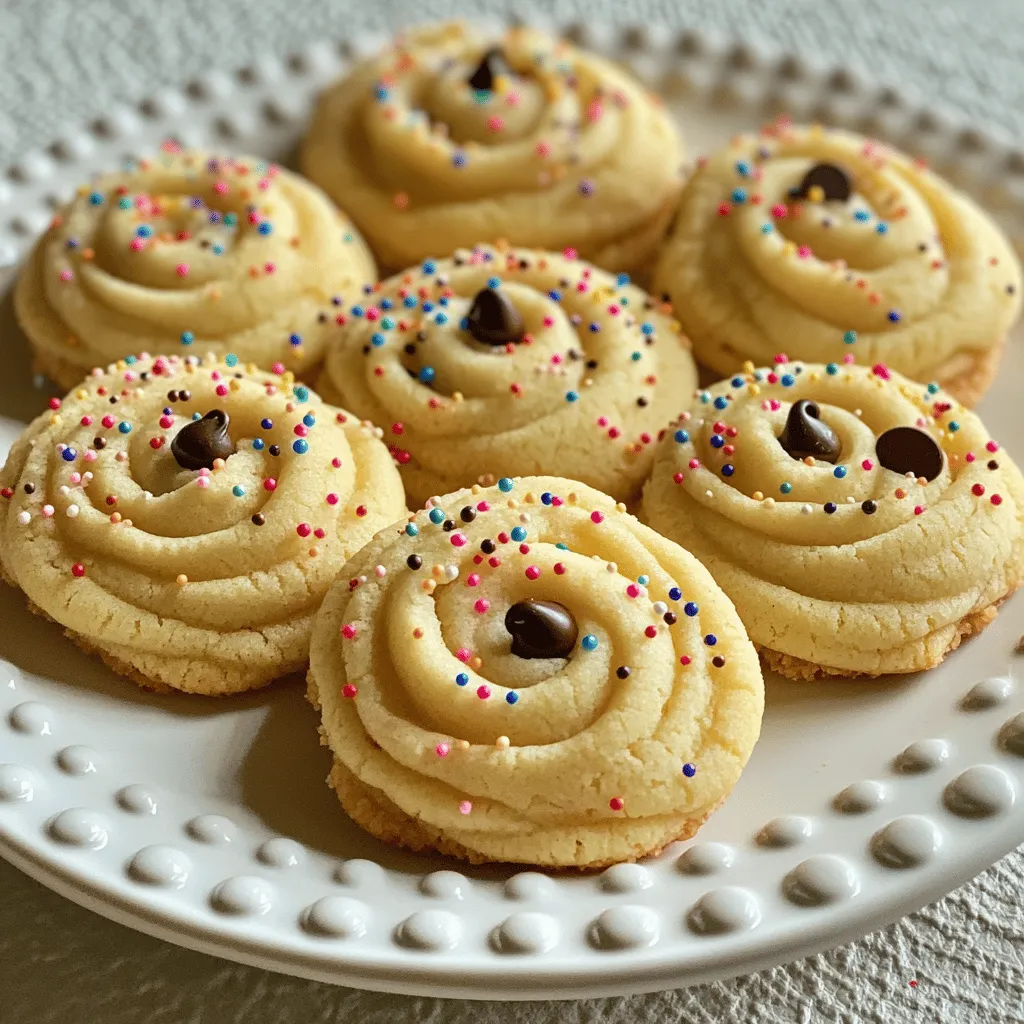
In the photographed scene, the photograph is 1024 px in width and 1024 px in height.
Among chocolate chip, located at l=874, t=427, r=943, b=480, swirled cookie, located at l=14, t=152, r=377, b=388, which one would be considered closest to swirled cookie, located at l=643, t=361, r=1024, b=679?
chocolate chip, located at l=874, t=427, r=943, b=480

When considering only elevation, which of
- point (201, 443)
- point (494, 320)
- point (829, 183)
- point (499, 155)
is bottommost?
point (201, 443)

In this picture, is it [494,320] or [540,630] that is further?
[494,320]

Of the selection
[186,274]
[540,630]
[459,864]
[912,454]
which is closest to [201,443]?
[186,274]

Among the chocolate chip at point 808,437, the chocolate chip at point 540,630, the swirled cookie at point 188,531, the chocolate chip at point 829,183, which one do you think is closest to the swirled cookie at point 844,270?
the chocolate chip at point 829,183

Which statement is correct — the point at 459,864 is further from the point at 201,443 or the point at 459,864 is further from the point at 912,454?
the point at 912,454

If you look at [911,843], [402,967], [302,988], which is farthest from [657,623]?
[302,988]

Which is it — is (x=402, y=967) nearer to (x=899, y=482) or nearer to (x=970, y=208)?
(x=899, y=482)

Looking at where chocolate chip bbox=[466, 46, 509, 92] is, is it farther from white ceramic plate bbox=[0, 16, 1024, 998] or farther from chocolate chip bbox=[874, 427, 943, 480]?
white ceramic plate bbox=[0, 16, 1024, 998]
